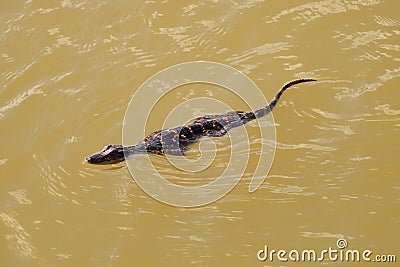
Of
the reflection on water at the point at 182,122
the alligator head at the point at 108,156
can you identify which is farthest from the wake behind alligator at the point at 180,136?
the reflection on water at the point at 182,122

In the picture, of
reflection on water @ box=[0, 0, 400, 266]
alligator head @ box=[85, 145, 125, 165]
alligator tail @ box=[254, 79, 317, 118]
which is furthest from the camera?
alligator tail @ box=[254, 79, 317, 118]

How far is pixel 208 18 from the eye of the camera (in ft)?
25.5

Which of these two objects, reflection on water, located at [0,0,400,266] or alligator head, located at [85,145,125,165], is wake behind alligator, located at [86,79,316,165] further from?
reflection on water, located at [0,0,400,266]

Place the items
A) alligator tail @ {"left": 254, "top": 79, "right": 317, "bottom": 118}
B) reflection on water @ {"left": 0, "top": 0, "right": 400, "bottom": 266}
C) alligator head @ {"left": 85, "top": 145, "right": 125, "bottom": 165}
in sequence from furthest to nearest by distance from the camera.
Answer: alligator tail @ {"left": 254, "top": 79, "right": 317, "bottom": 118}, alligator head @ {"left": 85, "top": 145, "right": 125, "bottom": 165}, reflection on water @ {"left": 0, "top": 0, "right": 400, "bottom": 266}

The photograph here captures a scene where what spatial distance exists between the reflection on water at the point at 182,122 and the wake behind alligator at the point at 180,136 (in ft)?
0.41

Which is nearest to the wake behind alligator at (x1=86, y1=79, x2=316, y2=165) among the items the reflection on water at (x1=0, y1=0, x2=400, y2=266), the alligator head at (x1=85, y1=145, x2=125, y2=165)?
the alligator head at (x1=85, y1=145, x2=125, y2=165)

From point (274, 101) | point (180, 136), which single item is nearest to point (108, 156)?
point (180, 136)

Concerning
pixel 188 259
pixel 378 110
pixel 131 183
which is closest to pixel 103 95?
pixel 131 183

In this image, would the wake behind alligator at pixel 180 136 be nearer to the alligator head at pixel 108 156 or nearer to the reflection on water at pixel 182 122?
the alligator head at pixel 108 156

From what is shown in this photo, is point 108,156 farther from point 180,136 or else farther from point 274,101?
point 274,101

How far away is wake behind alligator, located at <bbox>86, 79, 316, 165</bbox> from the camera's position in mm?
6098

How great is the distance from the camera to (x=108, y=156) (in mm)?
6059

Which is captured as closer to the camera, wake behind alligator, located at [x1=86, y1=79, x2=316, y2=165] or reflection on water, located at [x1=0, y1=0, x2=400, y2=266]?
reflection on water, located at [x1=0, y1=0, x2=400, y2=266]

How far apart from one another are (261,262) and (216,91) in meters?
2.34
